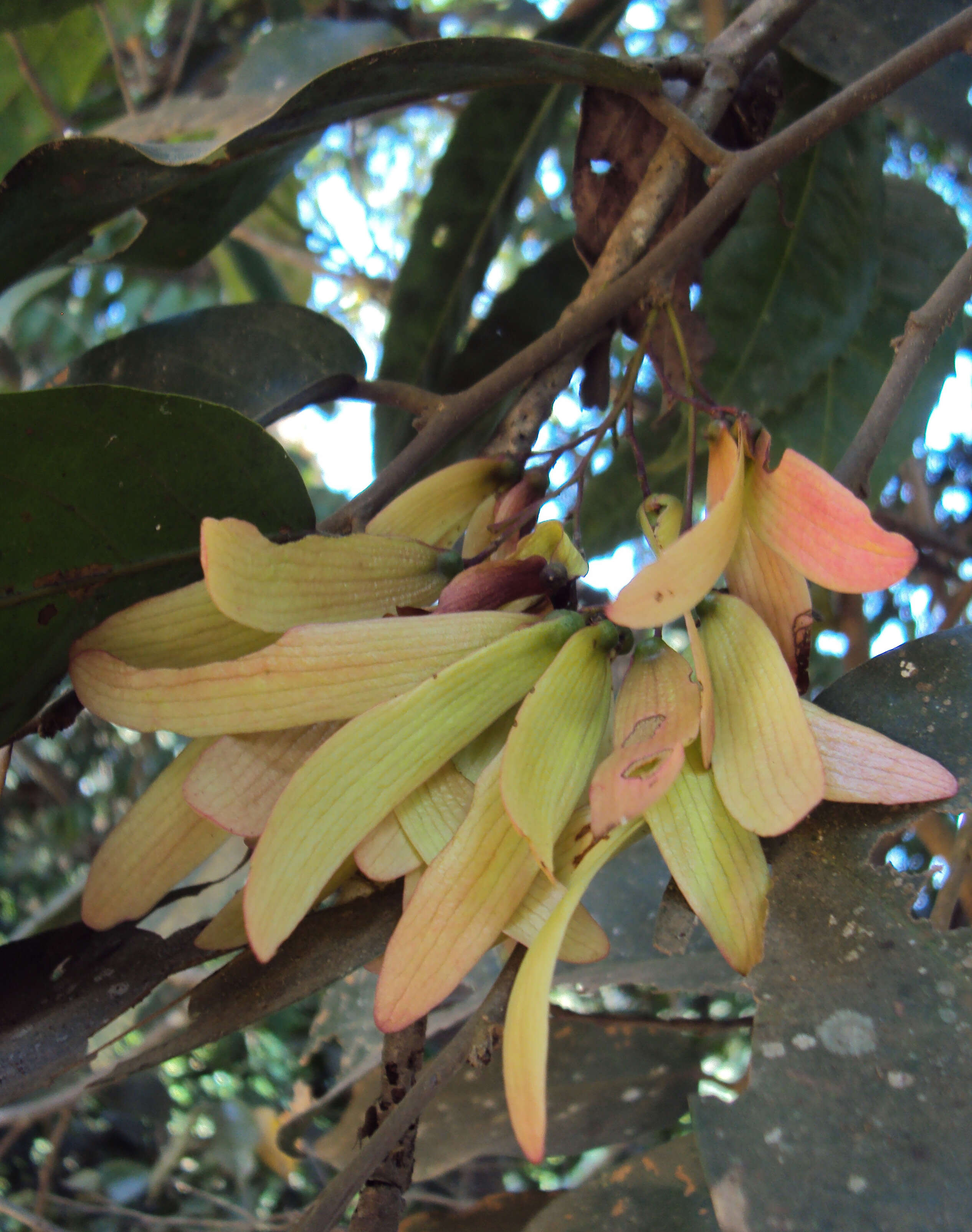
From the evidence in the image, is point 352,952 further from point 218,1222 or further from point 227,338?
point 218,1222

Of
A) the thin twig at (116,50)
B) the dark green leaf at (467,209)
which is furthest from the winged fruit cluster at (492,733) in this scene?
the thin twig at (116,50)

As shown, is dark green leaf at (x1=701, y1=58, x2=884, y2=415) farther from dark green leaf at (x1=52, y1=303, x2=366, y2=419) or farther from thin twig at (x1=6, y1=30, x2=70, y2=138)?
thin twig at (x1=6, y1=30, x2=70, y2=138)

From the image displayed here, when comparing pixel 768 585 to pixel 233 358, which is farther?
pixel 233 358

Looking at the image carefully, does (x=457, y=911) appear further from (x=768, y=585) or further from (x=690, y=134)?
(x=690, y=134)

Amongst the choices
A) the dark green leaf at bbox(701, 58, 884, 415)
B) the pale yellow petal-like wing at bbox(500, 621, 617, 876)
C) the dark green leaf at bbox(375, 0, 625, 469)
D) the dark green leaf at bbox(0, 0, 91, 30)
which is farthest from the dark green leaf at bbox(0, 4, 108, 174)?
the pale yellow petal-like wing at bbox(500, 621, 617, 876)

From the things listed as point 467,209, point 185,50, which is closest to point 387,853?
point 467,209

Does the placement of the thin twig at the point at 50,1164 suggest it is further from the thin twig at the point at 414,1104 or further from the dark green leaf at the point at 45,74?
the dark green leaf at the point at 45,74

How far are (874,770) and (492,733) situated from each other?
116 millimetres

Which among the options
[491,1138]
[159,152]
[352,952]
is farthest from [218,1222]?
[159,152]

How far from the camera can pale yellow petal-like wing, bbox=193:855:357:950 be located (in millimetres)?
333

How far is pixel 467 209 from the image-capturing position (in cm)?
70

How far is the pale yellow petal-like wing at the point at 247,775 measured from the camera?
308mm

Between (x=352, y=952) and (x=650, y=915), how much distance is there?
1.35ft

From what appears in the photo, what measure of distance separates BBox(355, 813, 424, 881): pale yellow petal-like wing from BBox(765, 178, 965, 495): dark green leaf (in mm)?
529
